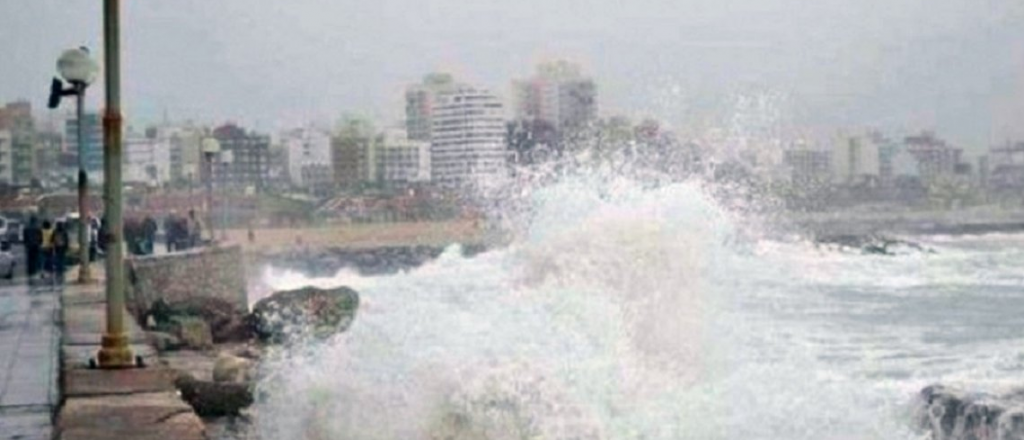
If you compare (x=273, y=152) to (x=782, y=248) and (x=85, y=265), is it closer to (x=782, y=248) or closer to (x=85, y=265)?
(x=782, y=248)

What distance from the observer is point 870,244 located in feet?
198

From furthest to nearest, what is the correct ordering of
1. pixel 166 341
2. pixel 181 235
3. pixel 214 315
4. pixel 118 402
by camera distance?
pixel 181 235 < pixel 214 315 < pixel 166 341 < pixel 118 402

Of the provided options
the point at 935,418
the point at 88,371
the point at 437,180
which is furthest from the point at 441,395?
the point at 437,180

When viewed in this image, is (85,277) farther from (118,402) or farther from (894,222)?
(894,222)

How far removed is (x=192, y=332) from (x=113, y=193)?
8.15m

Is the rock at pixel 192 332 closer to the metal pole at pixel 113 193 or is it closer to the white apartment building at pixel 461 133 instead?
the metal pole at pixel 113 193

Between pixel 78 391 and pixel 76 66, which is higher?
pixel 76 66

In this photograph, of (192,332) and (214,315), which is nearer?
(192,332)

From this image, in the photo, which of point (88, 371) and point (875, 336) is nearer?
point (88, 371)

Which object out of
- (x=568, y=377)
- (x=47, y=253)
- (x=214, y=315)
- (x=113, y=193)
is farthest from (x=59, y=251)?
(x=113, y=193)

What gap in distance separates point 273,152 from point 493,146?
13.6 meters

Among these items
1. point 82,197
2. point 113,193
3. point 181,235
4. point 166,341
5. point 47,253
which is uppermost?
point 113,193

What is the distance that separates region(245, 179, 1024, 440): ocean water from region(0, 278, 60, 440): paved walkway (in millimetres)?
1406

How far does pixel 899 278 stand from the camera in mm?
42406
